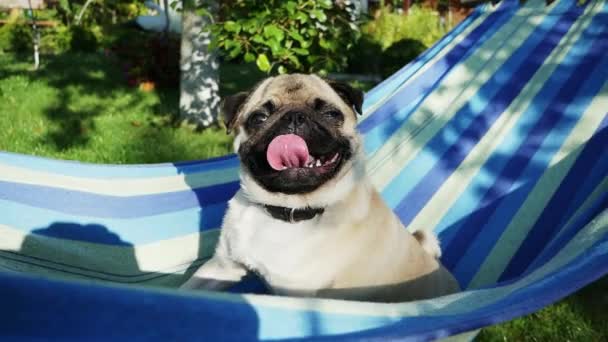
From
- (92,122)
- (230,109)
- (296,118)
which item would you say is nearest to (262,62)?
(230,109)

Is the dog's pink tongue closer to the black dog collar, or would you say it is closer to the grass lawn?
the black dog collar

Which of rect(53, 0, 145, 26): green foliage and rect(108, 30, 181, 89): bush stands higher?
rect(108, 30, 181, 89): bush

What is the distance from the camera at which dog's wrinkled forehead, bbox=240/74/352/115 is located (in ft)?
8.18

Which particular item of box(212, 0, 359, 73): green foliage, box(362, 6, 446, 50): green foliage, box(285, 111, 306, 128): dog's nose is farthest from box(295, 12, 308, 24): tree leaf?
box(362, 6, 446, 50): green foliage

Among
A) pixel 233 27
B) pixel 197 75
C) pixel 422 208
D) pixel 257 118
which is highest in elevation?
pixel 257 118

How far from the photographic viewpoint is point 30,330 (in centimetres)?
127

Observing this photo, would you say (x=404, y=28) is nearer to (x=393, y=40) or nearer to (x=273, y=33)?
(x=393, y=40)

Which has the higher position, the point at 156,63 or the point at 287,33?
the point at 287,33

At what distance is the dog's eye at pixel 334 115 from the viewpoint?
8.06 ft

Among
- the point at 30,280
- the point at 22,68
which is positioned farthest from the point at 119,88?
the point at 30,280

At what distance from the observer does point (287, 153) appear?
2240 millimetres

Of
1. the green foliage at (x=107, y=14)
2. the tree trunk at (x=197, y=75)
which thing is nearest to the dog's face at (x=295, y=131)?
the tree trunk at (x=197, y=75)

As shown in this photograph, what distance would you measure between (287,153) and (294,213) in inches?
9.5

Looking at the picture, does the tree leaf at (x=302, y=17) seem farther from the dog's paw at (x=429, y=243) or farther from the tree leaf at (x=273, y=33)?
the dog's paw at (x=429, y=243)
